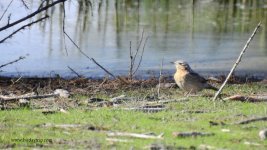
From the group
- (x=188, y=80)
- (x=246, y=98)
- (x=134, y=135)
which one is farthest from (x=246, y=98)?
(x=134, y=135)

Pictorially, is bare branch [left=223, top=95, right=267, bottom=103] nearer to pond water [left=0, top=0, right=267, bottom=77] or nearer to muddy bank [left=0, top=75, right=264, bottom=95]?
muddy bank [left=0, top=75, right=264, bottom=95]

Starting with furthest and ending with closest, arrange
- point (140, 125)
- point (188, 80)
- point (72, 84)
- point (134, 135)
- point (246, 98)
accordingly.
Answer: point (72, 84) → point (188, 80) → point (246, 98) → point (140, 125) → point (134, 135)

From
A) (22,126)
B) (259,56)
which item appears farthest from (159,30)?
(22,126)

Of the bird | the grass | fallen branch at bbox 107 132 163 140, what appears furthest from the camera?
the bird

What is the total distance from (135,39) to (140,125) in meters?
12.6

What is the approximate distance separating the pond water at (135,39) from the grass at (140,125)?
314 centimetres

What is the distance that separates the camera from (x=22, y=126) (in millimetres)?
8883

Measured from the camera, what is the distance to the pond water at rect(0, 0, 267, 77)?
17328 mm

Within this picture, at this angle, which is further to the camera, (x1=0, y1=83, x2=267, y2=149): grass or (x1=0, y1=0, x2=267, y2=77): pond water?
(x1=0, y1=0, x2=267, y2=77): pond water

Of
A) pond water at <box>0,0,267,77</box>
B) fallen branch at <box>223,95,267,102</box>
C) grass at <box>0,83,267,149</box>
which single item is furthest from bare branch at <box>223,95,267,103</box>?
pond water at <box>0,0,267,77</box>

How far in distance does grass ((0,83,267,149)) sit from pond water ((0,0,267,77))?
3144 millimetres

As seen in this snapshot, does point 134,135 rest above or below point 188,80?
below

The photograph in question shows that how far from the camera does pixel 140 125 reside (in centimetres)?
886

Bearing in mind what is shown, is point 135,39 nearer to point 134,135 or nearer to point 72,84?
point 72,84
